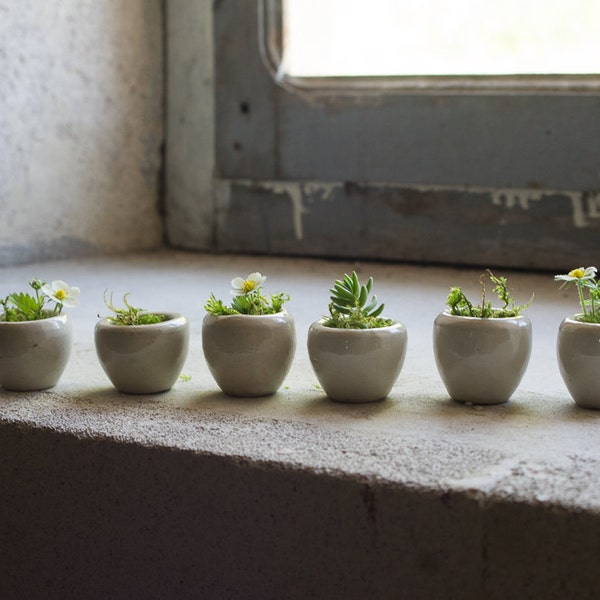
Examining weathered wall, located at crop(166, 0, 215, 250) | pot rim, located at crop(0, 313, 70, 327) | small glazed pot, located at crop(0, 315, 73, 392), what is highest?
weathered wall, located at crop(166, 0, 215, 250)

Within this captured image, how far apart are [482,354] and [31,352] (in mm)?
654

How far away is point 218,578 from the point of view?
121 cm

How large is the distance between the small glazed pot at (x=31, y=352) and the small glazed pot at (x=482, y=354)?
0.57m

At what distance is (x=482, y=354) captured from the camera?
4.45 ft

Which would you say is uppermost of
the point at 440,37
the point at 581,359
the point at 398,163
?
the point at 440,37

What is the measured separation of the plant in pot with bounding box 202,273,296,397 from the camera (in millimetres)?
1415

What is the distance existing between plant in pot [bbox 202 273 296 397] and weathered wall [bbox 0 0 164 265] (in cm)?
186

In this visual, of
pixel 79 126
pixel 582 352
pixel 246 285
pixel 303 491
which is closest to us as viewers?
pixel 303 491

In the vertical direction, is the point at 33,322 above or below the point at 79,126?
below

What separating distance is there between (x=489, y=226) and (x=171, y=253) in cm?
117

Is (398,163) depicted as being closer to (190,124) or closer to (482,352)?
(190,124)

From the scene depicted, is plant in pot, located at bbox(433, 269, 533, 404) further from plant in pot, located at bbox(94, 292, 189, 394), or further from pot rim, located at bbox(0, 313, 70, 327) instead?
pot rim, located at bbox(0, 313, 70, 327)

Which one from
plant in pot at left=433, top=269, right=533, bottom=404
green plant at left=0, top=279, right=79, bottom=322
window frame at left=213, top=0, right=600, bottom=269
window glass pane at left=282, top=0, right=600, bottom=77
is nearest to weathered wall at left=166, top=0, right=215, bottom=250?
window frame at left=213, top=0, right=600, bottom=269

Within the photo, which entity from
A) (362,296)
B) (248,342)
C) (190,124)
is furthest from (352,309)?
(190,124)
